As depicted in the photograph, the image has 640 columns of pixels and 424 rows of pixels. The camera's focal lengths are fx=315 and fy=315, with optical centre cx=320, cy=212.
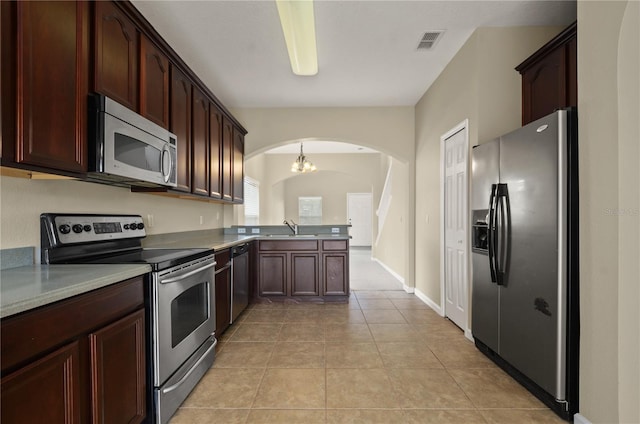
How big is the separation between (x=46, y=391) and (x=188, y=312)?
1049 mm

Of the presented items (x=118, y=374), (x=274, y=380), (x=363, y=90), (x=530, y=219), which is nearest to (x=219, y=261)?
(x=274, y=380)

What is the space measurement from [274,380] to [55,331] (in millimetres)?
1532

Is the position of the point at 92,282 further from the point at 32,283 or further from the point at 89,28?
the point at 89,28

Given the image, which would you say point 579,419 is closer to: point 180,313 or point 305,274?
point 180,313

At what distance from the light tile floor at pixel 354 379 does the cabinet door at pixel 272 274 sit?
768mm

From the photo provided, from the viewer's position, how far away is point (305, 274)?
435 centimetres

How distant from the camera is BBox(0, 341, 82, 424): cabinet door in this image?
97cm

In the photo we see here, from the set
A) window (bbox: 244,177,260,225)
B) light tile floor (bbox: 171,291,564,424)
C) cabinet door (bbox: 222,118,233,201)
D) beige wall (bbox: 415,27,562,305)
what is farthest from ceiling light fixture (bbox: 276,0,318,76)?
window (bbox: 244,177,260,225)

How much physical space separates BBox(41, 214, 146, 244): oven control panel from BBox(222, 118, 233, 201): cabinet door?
1417mm

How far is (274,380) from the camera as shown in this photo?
2.29 metres

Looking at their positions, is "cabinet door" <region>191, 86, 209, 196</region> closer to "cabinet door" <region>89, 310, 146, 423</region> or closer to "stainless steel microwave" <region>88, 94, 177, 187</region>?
"stainless steel microwave" <region>88, 94, 177, 187</region>

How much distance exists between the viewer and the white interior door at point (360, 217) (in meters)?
11.5

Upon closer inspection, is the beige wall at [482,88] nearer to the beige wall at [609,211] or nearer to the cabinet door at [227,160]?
the beige wall at [609,211]

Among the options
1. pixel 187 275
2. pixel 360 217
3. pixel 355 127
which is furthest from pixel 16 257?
pixel 360 217
